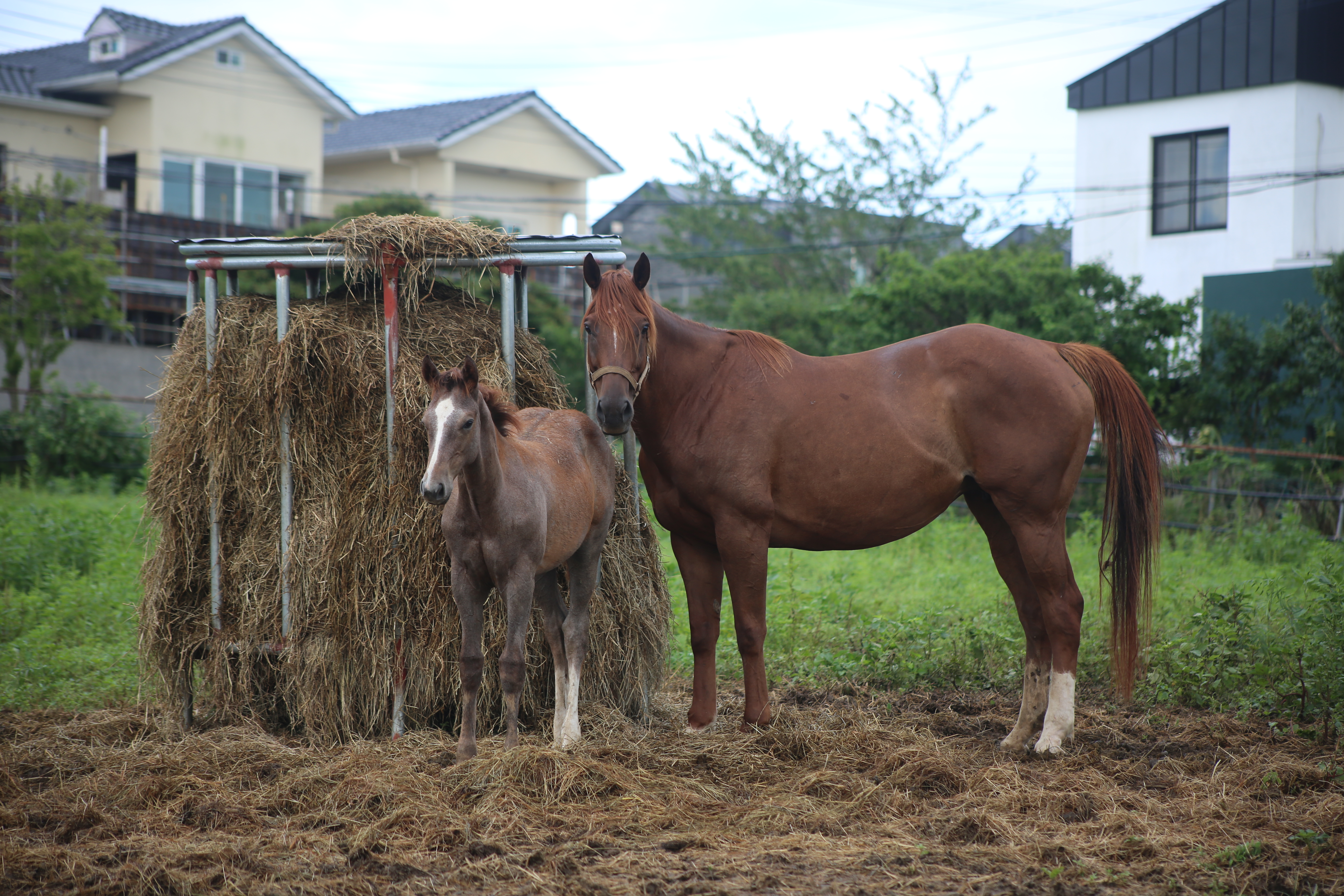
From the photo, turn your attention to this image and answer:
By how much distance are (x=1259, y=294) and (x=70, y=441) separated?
15.6 m

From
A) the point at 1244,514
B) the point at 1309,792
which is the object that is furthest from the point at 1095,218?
the point at 1309,792

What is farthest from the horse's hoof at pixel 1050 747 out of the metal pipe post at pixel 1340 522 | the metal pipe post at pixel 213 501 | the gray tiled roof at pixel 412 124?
the gray tiled roof at pixel 412 124

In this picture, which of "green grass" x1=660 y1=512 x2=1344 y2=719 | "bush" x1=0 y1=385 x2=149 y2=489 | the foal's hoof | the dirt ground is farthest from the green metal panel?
"bush" x1=0 y1=385 x2=149 y2=489

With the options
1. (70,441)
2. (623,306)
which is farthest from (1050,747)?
(70,441)

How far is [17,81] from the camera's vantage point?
19781 millimetres

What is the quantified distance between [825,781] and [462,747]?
1.49 meters

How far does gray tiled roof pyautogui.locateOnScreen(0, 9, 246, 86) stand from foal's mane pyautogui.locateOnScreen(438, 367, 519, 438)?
19.0 meters

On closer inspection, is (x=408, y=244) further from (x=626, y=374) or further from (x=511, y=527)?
(x=511, y=527)

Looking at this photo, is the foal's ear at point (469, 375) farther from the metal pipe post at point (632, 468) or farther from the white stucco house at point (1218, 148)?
the white stucco house at point (1218, 148)

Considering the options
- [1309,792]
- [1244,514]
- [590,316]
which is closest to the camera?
[1309,792]

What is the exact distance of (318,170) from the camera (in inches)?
890

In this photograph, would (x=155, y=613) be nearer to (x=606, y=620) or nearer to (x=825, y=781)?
(x=606, y=620)

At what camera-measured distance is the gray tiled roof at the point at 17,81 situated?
744 inches

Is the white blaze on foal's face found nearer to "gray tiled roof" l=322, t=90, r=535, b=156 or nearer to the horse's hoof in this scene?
the horse's hoof
